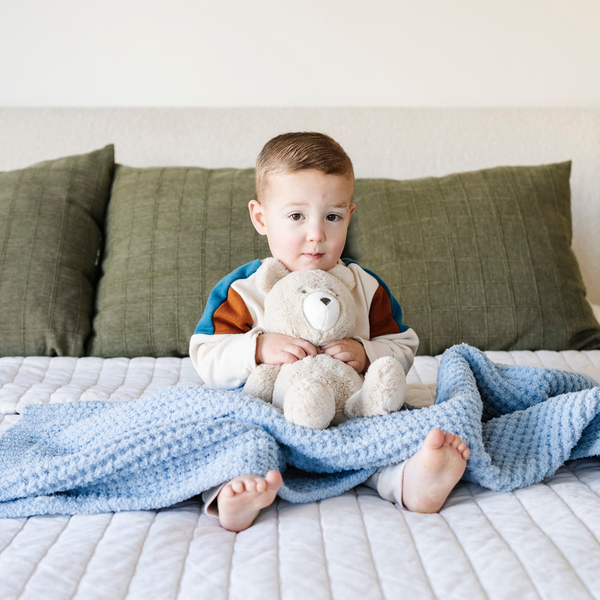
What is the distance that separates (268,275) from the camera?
979 millimetres

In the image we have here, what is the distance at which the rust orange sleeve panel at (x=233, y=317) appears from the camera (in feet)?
3.39

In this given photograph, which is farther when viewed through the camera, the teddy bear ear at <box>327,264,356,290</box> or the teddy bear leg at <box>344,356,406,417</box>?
the teddy bear ear at <box>327,264,356,290</box>

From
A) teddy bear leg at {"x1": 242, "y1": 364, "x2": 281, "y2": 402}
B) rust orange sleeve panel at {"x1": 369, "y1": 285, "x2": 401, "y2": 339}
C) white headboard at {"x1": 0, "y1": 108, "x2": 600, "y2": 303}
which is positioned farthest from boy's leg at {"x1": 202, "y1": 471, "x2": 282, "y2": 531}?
white headboard at {"x1": 0, "y1": 108, "x2": 600, "y2": 303}

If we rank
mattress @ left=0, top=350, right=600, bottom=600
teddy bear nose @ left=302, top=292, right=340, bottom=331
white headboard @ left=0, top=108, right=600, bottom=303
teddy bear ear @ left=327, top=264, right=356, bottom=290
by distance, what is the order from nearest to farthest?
mattress @ left=0, top=350, right=600, bottom=600
teddy bear nose @ left=302, top=292, right=340, bottom=331
teddy bear ear @ left=327, top=264, right=356, bottom=290
white headboard @ left=0, top=108, right=600, bottom=303

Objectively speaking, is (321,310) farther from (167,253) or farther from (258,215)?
(167,253)

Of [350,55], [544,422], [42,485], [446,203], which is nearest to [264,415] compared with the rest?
[42,485]

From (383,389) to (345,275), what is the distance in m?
0.26

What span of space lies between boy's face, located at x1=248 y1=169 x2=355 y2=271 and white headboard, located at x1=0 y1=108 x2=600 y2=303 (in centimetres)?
94

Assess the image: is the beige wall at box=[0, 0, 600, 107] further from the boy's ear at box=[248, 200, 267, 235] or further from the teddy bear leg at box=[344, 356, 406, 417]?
the teddy bear leg at box=[344, 356, 406, 417]

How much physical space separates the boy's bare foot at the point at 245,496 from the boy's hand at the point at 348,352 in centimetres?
28

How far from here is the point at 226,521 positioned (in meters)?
0.68

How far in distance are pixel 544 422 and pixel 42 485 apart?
0.67 metres

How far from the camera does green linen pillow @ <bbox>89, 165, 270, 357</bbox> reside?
1.47 m

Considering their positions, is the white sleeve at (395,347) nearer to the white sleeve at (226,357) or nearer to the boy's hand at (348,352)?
the boy's hand at (348,352)
